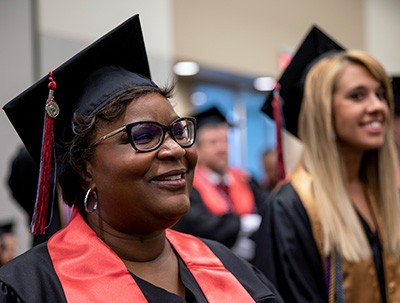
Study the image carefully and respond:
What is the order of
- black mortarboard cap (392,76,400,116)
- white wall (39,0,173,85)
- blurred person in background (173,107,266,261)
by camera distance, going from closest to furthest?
black mortarboard cap (392,76,400,116), blurred person in background (173,107,266,261), white wall (39,0,173,85)

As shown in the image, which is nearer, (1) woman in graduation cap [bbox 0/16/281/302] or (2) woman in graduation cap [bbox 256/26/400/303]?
(1) woman in graduation cap [bbox 0/16/281/302]

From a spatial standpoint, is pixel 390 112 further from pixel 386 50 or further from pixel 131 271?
pixel 386 50

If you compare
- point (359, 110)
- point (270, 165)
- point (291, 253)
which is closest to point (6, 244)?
point (291, 253)

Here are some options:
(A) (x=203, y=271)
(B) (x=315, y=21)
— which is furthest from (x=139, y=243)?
(B) (x=315, y=21)

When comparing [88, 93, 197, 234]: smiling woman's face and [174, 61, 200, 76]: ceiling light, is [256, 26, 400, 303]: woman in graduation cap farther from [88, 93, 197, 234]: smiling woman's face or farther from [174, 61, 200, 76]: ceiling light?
[174, 61, 200, 76]: ceiling light

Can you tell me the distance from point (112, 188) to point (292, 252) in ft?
3.93

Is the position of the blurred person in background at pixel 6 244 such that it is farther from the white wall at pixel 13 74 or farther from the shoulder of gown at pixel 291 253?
the shoulder of gown at pixel 291 253

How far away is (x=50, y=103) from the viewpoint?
1.93m

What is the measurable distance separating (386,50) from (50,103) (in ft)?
30.4

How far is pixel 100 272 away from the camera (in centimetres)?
183

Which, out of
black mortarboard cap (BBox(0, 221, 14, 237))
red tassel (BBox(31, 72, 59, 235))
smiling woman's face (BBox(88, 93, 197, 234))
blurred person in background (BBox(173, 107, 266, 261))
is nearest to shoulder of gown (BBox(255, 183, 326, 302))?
smiling woman's face (BBox(88, 93, 197, 234))

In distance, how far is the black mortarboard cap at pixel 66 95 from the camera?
1936 millimetres

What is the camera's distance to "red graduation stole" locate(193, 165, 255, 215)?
5.03 m

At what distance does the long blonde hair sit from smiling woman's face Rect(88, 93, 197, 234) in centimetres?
112
